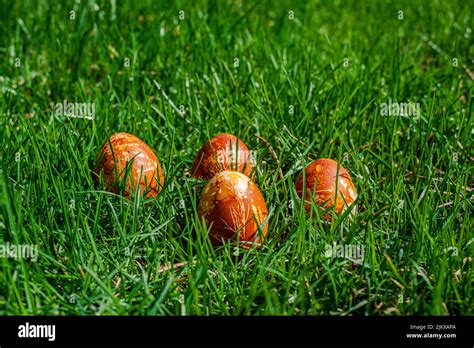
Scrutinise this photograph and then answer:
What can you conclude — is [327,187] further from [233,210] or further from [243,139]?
[243,139]

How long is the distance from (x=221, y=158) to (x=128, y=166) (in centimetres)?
36

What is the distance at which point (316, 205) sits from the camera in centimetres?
222

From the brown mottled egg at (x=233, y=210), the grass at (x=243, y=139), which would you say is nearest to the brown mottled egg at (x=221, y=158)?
the grass at (x=243, y=139)

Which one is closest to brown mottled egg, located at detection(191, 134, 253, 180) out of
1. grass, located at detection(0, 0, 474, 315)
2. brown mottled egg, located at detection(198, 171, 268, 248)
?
grass, located at detection(0, 0, 474, 315)

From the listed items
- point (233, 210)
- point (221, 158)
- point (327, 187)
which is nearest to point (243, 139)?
point (221, 158)

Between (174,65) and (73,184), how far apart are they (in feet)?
4.53

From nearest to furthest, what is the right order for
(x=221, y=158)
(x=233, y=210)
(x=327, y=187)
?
1. (x=233, y=210)
2. (x=327, y=187)
3. (x=221, y=158)

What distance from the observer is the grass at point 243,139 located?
2049 mm

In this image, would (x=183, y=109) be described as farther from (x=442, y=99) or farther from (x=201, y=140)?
(x=442, y=99)

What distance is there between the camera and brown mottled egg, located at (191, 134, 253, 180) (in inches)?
97.1

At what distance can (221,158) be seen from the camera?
8.11ft

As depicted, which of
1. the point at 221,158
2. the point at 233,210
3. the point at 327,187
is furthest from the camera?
the point at 221,158
